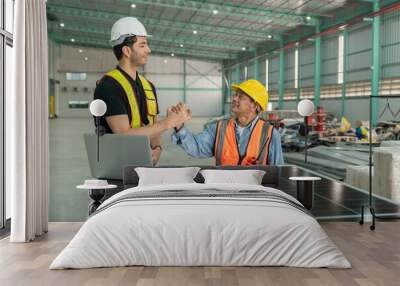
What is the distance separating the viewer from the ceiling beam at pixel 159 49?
6689 millimetres

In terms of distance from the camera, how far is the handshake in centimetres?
606

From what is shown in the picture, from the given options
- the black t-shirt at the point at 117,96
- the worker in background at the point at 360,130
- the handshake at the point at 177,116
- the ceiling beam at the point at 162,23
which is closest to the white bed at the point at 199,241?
the handshake at the point at 177,116

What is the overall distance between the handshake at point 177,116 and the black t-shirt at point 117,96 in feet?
0.87

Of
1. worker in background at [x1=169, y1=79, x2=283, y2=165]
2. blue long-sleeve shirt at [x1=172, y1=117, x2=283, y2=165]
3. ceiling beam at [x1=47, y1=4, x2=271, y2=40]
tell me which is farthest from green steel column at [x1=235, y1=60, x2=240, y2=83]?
blue long-sleeve shirt at [x1=172, y1=117, x2=283, y2=165]

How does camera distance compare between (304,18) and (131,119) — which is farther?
(304,18)

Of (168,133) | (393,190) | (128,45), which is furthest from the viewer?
(393,190)

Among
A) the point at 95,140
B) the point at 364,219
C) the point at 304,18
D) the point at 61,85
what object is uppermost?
the point at 304,18

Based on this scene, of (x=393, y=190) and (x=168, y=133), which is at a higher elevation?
(x=168, y=133)

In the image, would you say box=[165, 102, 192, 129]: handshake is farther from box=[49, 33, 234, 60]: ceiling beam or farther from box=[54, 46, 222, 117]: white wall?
box=[49, 33, 234, 60]: ceiling beam

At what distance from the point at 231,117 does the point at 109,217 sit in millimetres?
2383

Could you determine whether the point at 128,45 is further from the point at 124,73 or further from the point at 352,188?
the point at 352,188

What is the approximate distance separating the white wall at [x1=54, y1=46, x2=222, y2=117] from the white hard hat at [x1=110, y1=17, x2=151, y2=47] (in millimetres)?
182

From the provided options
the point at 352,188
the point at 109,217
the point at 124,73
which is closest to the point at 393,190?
the point at 352,188

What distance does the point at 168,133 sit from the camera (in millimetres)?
6055
